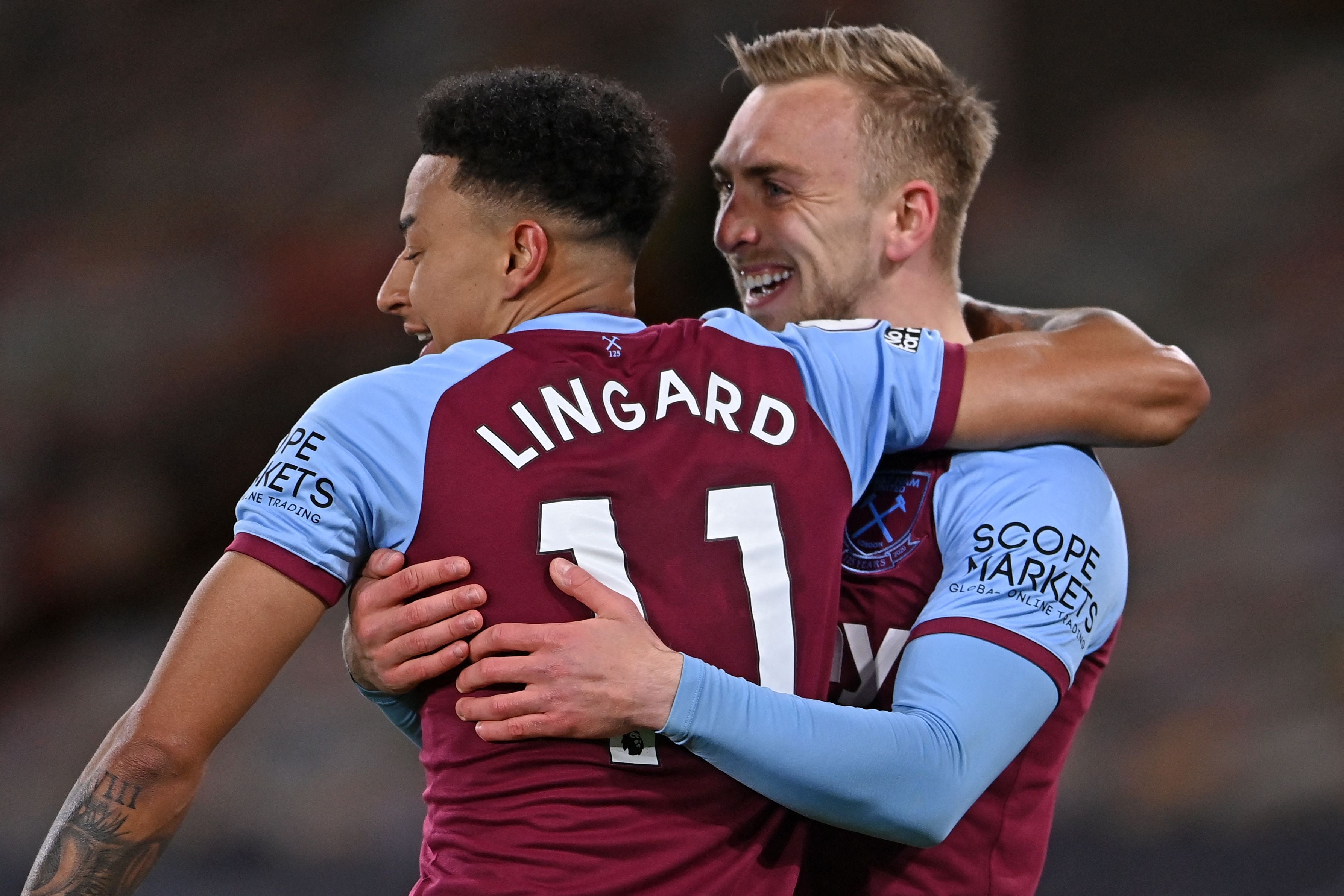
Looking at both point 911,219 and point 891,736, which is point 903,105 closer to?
point 911,219

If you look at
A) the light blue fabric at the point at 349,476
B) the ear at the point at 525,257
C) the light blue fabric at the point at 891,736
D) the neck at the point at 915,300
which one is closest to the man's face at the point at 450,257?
the ear at the point at 525,257

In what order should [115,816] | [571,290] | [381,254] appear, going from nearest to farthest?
[115,816] → [571,290] → [381,254]

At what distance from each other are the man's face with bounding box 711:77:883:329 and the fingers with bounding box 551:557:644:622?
1.05 meters

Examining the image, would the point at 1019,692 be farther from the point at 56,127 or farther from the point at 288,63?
the point at 56,127

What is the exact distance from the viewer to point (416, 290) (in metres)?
1.74

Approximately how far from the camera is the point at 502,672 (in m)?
1.46

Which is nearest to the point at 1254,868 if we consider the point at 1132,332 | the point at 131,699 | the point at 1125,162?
the point at 1125,162

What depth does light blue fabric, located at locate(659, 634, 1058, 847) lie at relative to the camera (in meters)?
1.47

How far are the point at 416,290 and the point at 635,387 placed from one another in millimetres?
382

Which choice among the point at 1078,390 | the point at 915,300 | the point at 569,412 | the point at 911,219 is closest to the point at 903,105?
the point at 911,219

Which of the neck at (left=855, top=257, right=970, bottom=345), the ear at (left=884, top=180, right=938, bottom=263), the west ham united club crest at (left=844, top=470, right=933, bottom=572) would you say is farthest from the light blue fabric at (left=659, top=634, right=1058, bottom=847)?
the ear at (left=884, top=180, right=938, bottom=263)

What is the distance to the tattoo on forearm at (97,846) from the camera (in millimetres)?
1415

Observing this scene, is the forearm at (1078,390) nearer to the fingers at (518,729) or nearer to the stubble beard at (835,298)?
the stubble beard at (835,298)

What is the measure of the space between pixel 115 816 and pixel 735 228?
1525mm
